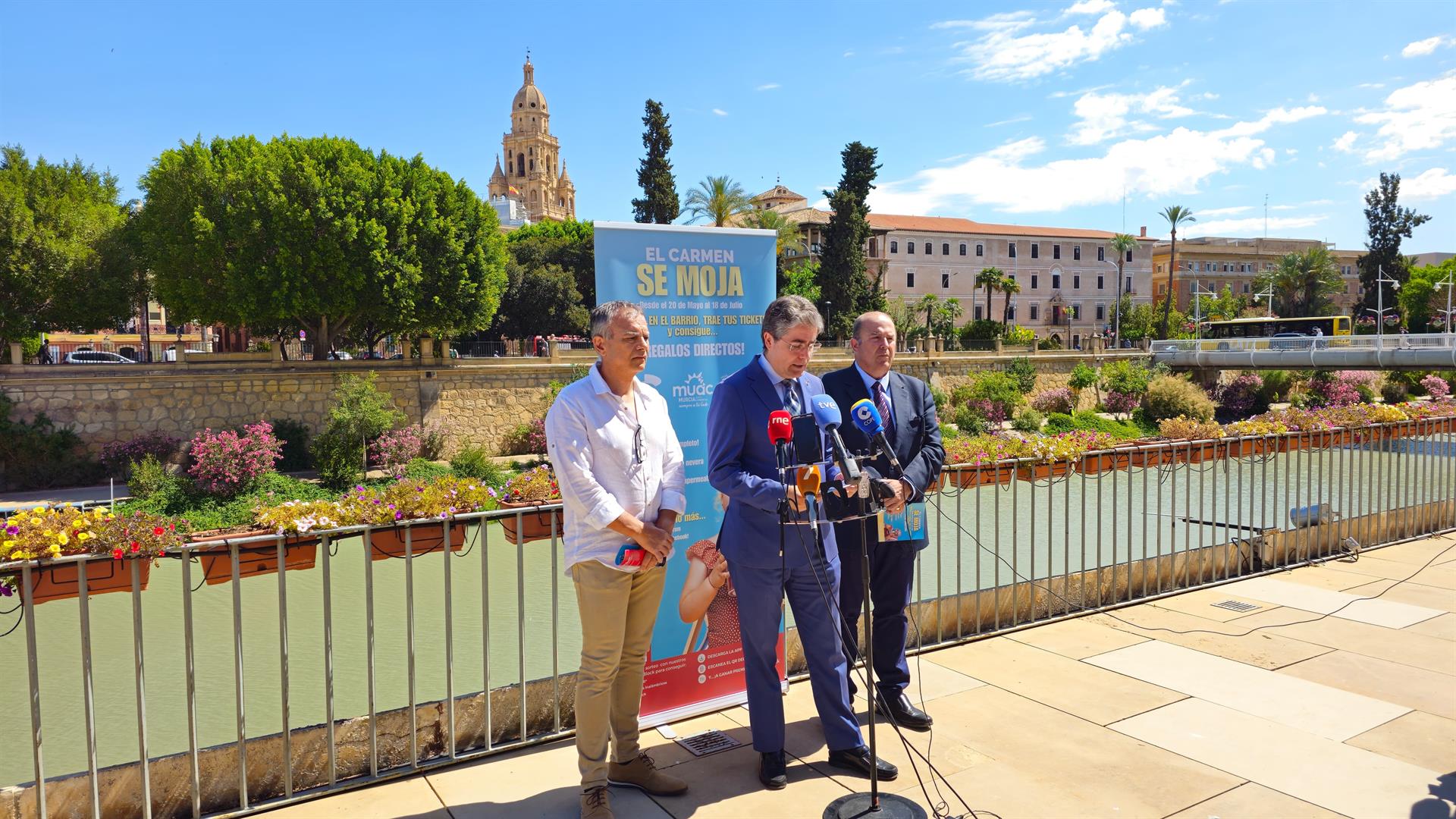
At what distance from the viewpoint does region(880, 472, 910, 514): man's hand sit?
2812 millimetres

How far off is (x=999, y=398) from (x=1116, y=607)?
31.1 meters

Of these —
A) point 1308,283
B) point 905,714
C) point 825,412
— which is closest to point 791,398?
point 825,412

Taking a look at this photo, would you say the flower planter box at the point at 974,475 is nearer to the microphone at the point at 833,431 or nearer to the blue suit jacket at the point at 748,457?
the blue suit jacket at the point at 748,457

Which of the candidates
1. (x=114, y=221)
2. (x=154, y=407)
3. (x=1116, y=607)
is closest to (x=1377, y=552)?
(x=1116, y=607)

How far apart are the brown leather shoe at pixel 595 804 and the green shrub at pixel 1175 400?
116 feet

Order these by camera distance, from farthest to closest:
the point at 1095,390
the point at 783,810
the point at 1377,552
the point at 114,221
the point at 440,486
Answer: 1. the point at 1095,390
2. the point at 114,221
3. the point at 1377,552
4. the point at 440,486
5. the point at 783,810

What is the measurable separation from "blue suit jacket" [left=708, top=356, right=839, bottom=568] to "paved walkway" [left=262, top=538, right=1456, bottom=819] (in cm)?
85

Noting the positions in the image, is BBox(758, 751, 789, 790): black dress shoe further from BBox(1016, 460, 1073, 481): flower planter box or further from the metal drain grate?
BBox(1016, 460, 1073, 481): flower planter box

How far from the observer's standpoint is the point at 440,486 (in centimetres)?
375

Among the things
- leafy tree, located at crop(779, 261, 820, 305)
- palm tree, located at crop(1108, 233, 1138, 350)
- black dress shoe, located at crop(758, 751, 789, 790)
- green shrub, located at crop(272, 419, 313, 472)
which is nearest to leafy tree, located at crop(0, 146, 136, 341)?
green shrub, located at crop(272, 419, 313, 472)

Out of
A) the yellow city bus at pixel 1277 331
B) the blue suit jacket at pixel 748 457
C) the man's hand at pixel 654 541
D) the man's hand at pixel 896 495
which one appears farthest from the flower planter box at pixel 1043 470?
the yellow city bus at pixel 1277 331

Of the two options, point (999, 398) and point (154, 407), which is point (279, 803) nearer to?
point (154, 407)

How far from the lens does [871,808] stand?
2.94m

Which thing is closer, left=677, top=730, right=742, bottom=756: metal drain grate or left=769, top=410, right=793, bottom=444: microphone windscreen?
left=769, top=410, right=793, bottom=444: microphone windscreen
